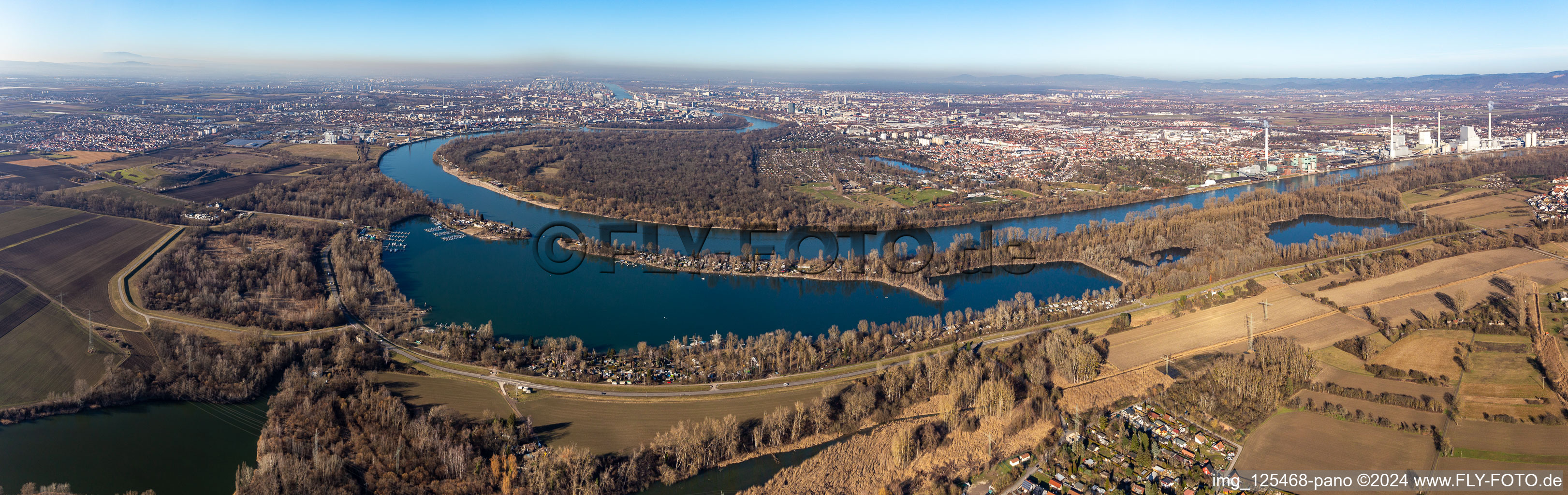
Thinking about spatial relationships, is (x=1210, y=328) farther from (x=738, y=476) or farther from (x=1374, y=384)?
(x=738, y=476)

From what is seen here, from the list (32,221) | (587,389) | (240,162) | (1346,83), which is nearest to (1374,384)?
(587,389)

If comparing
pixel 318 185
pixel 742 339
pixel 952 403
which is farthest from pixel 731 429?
pixel 318 185

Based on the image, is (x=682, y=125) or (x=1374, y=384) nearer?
(x=1374, y=384)

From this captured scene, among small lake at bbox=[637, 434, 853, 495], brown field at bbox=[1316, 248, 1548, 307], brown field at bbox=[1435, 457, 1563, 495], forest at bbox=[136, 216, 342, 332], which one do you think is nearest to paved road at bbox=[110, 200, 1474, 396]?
forest at bbox=[136, 216, 342, 332]

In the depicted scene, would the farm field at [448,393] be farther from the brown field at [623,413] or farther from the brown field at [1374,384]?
the brown field at [1374,384]

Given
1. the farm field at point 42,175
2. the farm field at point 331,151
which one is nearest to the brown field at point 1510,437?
the farm field at point 42,175

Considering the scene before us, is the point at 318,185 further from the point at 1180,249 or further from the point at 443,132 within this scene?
the point at 1180,249

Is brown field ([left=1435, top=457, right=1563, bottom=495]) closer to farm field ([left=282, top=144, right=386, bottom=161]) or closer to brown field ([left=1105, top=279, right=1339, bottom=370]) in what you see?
brown field ([left=1105, top=279, right=1339, bottom=370])
